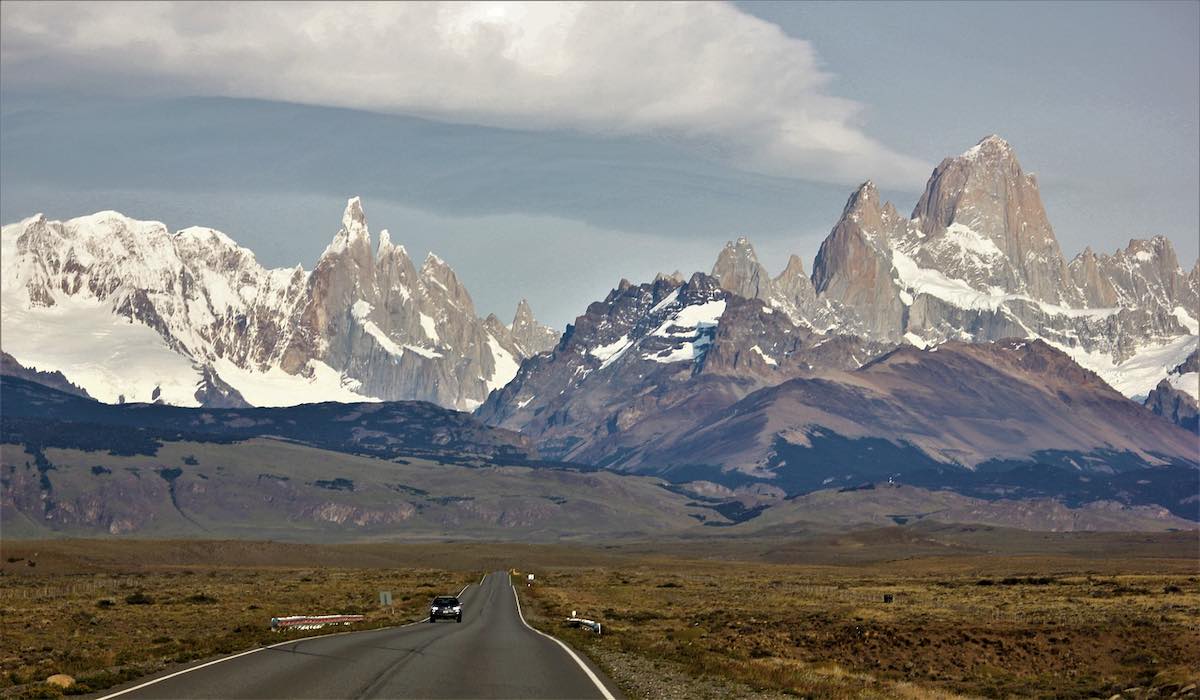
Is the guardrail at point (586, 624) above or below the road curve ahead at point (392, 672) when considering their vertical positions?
below

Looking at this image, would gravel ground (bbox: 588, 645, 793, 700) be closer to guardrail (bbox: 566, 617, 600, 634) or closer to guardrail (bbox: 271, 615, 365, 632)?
guardrail (bbox: 566, 617, 600, 634)

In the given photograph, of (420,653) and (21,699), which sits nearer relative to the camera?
(21,699)

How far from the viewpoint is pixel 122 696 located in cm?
3675

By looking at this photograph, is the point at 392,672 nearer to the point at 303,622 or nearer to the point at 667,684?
the point at 667,684

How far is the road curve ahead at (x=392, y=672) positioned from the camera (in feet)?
124

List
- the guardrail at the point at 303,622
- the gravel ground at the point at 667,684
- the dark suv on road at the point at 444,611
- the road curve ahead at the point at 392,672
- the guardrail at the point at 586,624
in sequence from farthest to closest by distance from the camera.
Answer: the dark suv on road at the point at 444,611, the guardrail at the point at 586,624, the guardrail at the point at 303,622, the gravel ground at the point at 667,684, the road curve ahead at the point at 392,672

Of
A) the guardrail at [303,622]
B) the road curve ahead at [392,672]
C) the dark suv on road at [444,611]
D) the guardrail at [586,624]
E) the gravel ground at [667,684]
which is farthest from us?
the dark suv on road at [444,611]

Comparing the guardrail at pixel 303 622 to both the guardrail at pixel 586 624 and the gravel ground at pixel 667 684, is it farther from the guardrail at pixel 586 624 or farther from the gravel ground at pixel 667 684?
the gravel ground at pixel 667 684

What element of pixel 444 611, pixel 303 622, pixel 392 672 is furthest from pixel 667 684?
pixel 444 611

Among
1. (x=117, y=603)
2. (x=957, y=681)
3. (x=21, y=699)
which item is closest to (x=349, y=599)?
(x=117, y=603)

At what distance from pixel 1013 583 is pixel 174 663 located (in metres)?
138

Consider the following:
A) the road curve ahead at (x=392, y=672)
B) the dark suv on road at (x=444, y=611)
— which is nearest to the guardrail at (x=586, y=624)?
the dark suv on road at (x=444, y=611)

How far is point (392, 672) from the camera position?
141 feet

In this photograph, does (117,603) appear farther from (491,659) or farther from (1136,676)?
(1136,676)
